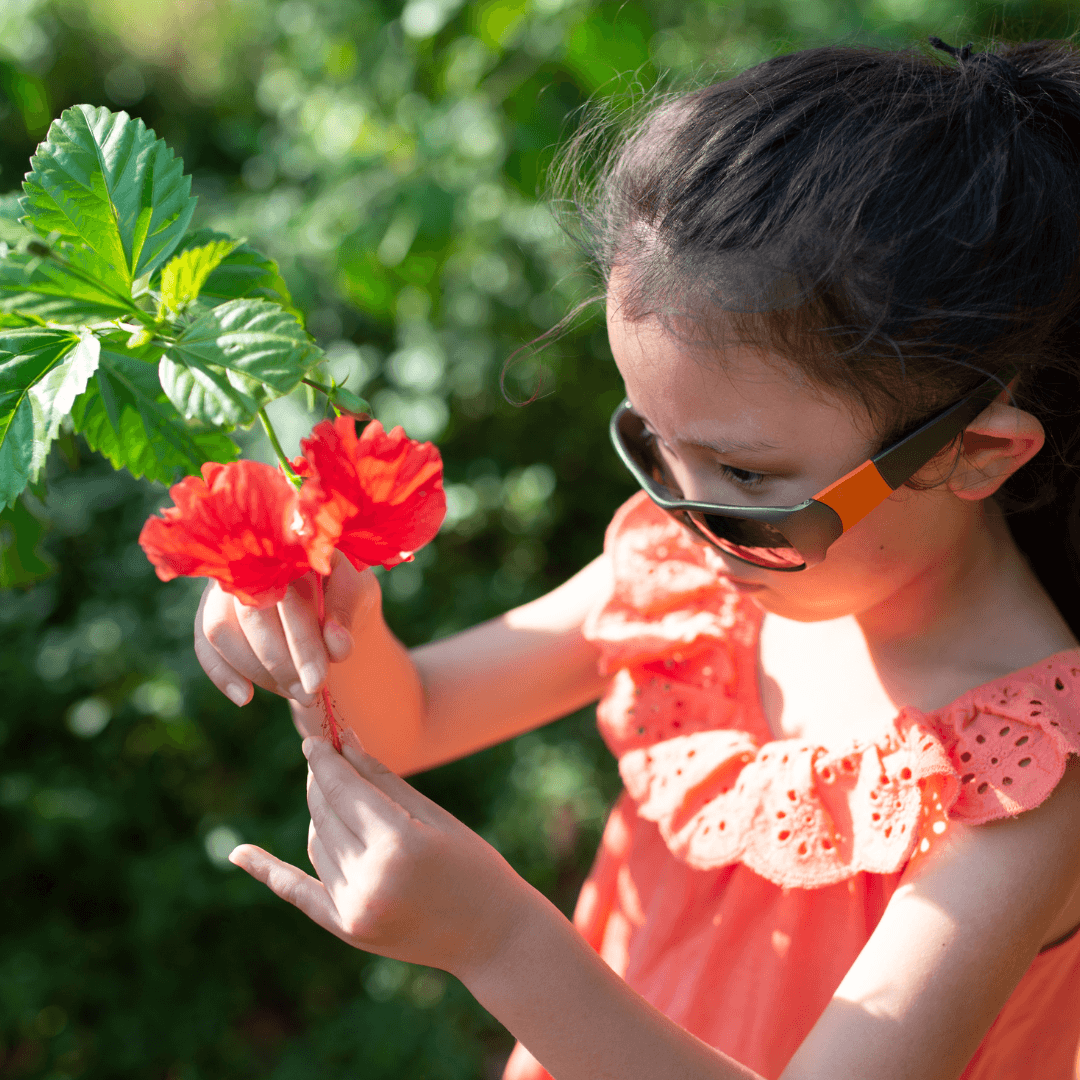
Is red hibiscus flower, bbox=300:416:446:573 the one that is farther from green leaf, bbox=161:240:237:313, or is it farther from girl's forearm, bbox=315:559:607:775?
girl's forearm, bbox=315:559:607:775

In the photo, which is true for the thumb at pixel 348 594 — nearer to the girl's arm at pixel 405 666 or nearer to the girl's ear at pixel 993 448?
the girl's arm at pixel 405 666

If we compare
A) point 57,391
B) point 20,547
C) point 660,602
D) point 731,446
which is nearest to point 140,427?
point 57,391

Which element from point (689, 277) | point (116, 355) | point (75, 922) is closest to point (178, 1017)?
point (75, 922)

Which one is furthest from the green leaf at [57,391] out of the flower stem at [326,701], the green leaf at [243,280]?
the flower stem at [326,701]

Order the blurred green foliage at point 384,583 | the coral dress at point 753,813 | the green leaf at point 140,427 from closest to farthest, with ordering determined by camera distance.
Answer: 1. the green leaf at point 140,427
2. the coral dress at point 753,813
3. the blurred green foliage at point 384,583

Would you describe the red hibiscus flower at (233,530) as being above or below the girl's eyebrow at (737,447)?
above

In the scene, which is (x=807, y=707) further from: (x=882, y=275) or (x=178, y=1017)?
(x=178, y=1017)

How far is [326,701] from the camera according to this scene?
85cm

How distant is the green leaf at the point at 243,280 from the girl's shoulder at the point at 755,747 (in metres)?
0.66

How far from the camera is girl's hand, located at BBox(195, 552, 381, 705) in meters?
0.81

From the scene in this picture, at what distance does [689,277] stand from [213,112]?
8.66ft

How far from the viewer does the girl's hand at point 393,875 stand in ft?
2.63

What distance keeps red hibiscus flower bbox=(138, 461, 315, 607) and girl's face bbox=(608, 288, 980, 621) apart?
40cm

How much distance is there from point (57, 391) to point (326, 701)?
340mm
